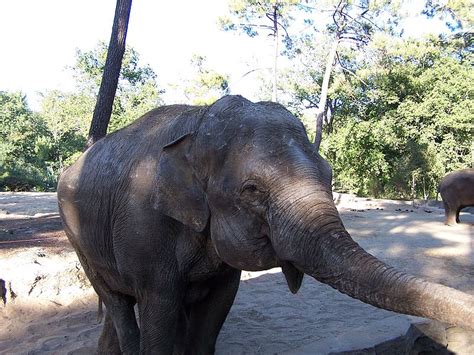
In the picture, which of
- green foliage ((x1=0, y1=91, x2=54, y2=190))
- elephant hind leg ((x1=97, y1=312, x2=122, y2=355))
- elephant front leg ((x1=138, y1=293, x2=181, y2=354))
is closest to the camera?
elephant front leg ((x1=138, y1=293, x2=181, y2=354))

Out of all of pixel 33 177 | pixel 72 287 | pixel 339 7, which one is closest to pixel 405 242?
pixel 72 287

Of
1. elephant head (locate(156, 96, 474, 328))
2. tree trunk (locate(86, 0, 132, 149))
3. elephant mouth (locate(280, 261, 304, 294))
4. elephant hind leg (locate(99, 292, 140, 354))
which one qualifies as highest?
tree trunk (locate(86, 0, 132, 149))

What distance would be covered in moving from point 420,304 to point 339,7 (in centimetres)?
1963

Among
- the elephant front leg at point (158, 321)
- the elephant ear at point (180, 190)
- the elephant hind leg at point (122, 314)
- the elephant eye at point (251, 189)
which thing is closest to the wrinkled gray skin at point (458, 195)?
the elephant hind leg at point (122, 314)

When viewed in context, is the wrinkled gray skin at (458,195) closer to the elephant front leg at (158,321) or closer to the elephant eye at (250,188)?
the elephant front leg at (158,321)

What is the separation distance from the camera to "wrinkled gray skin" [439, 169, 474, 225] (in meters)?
11.9

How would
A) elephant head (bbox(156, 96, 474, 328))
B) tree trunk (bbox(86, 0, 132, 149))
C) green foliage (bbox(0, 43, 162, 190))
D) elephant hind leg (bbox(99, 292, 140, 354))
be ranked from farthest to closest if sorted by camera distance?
1. green foliage (bbox(0, 43, 162, 190))
2. tree trunk (bbox(86, 0, 132, 149))
3. elephant hind leg (bbox(99, 292, 140, 354))
4. elephant head (bbox(156, 96, 474, 328))

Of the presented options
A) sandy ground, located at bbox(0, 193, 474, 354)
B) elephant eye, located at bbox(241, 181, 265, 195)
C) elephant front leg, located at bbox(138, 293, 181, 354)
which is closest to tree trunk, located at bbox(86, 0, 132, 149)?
sandy ground, located at bbox(0, 193, 474, 354)

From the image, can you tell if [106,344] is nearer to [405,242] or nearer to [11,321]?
[11,321]

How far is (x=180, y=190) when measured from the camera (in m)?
2.42

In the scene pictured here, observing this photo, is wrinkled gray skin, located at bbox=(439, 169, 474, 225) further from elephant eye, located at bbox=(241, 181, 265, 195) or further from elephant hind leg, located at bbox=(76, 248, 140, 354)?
elephant eye, located at bbox=(241, 181, 265, 195)

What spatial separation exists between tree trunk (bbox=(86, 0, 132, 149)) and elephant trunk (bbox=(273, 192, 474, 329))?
6849 millimetres

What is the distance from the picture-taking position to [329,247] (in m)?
1.79

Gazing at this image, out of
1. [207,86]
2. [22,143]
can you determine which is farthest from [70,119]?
[207,86]
